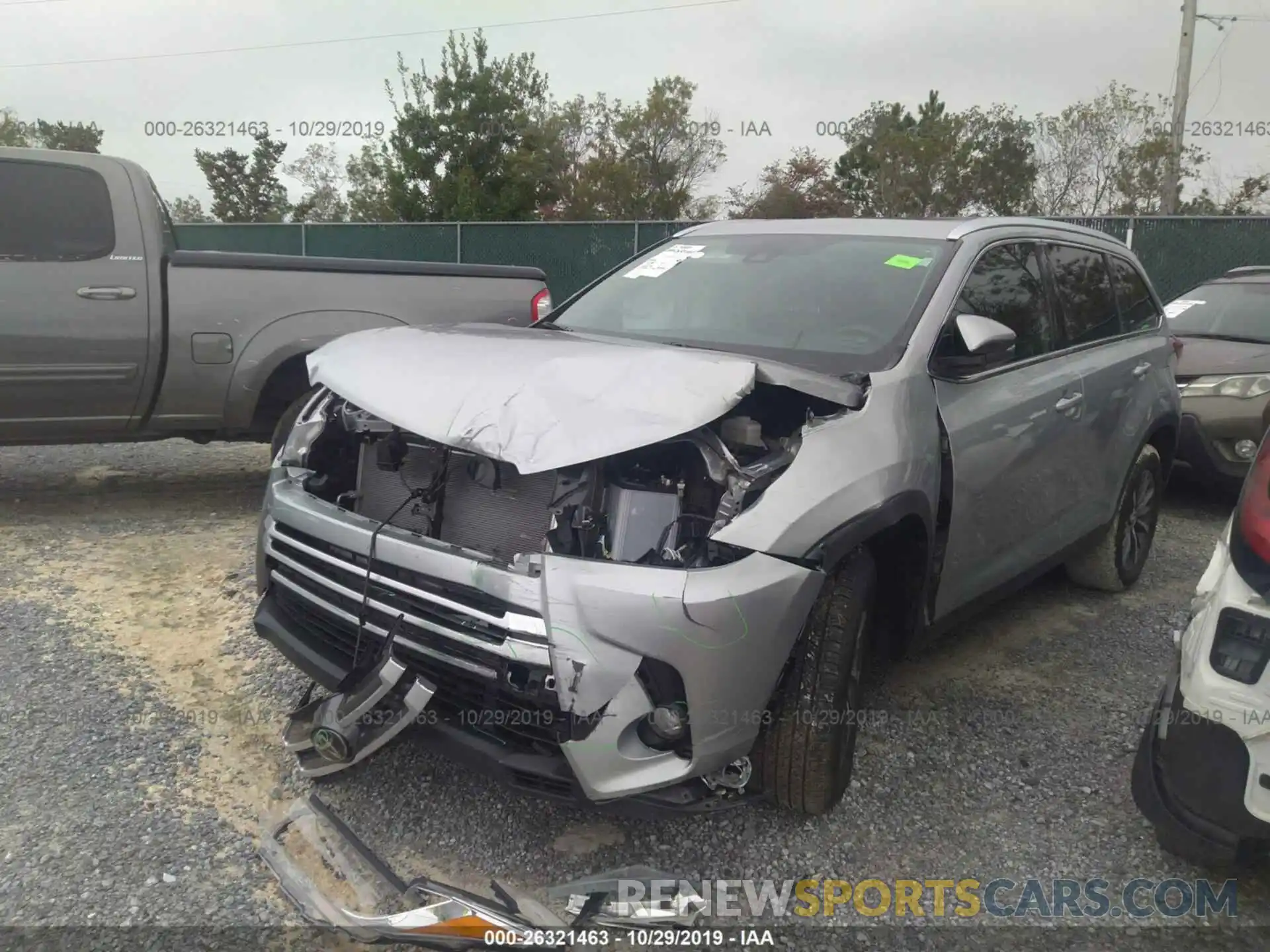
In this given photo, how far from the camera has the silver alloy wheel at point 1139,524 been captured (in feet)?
15.1

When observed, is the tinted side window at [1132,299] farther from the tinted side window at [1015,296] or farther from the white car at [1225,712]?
the white car at [1225,712]

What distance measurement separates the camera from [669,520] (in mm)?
2359

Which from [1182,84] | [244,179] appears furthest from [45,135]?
[1182,84]

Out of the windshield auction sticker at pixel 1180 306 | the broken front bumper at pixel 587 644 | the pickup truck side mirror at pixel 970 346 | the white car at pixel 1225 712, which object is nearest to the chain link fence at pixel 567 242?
the windshield auction sticker at pixel 1180 306

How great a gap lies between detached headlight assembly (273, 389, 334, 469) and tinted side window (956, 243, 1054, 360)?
2.19 metres

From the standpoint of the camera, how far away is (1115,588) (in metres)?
4.68

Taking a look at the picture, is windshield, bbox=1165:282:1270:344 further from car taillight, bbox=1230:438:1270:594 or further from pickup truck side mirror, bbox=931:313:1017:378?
car taillight, bbox=1230:438:1270:594

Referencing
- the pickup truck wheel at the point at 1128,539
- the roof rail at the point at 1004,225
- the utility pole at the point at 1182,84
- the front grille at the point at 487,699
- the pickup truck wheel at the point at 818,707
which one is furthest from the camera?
the utility pole at the point at 1182,84

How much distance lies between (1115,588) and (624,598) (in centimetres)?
350

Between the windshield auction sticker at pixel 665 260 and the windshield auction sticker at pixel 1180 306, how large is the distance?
5.13m

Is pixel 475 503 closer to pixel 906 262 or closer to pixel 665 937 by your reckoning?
pixel 665 937

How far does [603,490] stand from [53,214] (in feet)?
14.2

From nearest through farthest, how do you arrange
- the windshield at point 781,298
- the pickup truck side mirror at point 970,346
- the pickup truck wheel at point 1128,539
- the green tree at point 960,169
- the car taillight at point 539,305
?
the pickup truck side mirror at point 970,346
the windshield at point 781,298
the pickup truck wheel at point 1128,539
the car taillight at point 539,305
the green tree at point 960,169

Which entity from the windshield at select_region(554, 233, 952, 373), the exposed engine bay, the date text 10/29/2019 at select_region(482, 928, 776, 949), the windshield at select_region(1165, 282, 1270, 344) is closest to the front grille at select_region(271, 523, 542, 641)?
the exposed engine bay
